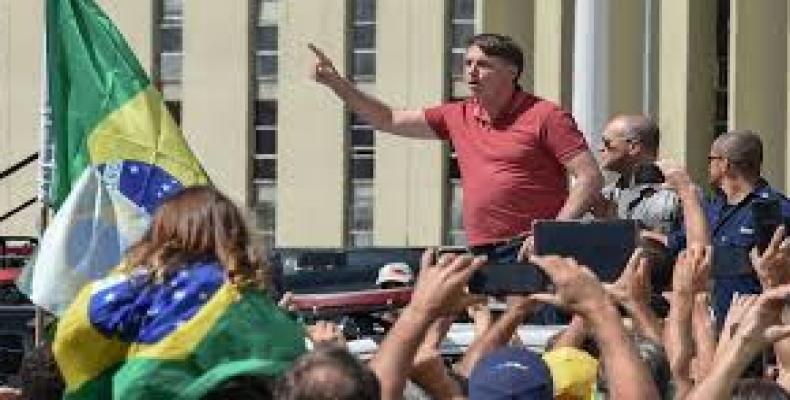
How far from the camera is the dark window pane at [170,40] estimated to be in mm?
48719

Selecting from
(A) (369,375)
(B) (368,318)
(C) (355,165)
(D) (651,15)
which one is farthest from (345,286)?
(C) (355,165)

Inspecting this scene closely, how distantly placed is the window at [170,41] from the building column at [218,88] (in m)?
0.42

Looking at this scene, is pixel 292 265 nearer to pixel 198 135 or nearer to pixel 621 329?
pixel 621 329

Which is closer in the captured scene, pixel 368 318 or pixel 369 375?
pixel 369 375

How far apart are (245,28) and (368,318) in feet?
122

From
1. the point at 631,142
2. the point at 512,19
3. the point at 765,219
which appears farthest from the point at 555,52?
the point at 765,219

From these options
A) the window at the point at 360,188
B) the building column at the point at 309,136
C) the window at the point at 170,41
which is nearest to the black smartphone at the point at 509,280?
the building column at the point at 309,136

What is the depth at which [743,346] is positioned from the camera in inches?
240

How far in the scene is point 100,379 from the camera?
6.11 meters

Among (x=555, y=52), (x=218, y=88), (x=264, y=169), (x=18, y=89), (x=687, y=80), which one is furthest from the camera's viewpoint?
(x=18, y=89)

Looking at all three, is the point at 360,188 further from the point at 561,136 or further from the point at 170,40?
the point at 561,136

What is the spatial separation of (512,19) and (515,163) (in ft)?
116

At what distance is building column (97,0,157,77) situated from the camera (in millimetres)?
48375

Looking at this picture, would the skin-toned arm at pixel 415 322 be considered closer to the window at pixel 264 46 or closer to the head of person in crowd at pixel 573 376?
the head of person in crowd at pixel 573 376
